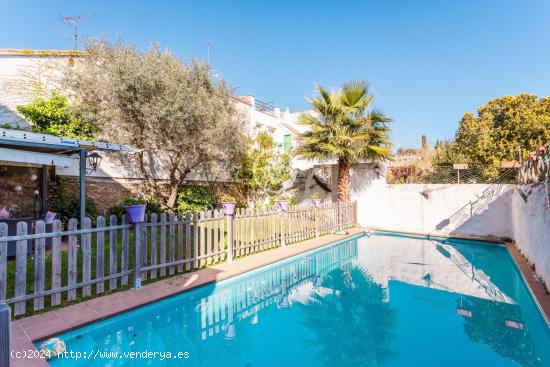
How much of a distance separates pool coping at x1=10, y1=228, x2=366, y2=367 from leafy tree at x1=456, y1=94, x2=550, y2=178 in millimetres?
17118

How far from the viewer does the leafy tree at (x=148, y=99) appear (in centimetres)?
1062

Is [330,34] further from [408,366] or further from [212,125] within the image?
[408,366]

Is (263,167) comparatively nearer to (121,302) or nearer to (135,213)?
(135,213)

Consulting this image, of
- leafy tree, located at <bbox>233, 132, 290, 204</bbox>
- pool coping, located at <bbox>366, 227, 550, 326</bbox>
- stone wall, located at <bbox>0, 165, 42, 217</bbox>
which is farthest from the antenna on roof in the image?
pool coping, located at <bbox>366, 227, 550, 326</bbox>

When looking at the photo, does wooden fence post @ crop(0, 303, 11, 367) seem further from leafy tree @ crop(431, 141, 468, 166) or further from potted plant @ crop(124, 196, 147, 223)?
leafy tree @ crop(431, 141, 468, 166)

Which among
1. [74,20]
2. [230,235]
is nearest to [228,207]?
[230,235]

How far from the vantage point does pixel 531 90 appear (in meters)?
20.6

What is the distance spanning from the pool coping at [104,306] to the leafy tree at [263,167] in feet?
27.9

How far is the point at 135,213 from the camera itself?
5.70 metres

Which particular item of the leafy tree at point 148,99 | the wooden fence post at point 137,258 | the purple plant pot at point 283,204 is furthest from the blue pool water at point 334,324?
the leafy tree at point 148,99

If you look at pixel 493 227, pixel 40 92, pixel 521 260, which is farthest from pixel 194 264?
pixel 493 227

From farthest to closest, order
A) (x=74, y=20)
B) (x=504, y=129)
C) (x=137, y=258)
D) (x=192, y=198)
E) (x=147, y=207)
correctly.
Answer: (x=504, y=129) < (x=192, y=198) < (x=74, y=20) < (x=147, y=207) < (x=137, y=258)

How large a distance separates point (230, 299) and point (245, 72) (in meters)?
17.8

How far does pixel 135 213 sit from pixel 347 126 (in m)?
10.6
